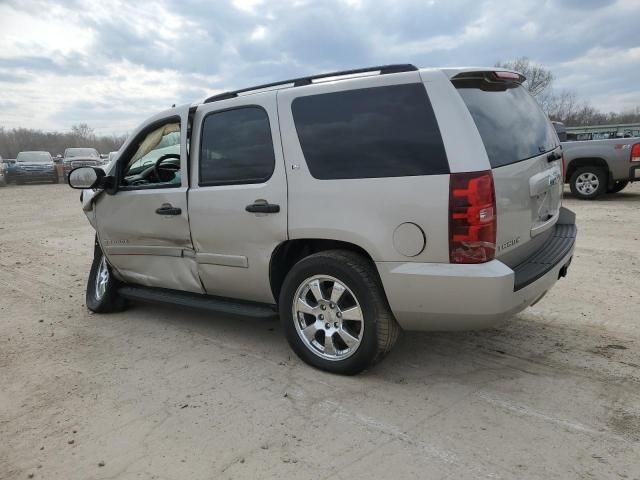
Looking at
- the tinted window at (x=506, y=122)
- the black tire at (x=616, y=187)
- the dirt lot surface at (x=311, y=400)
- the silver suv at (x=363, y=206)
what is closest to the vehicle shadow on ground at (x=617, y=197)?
the black tire at (x=616, y=187)

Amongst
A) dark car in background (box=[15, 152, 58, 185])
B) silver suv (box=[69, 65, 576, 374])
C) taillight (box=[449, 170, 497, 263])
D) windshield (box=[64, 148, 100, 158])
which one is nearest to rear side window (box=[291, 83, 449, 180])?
silver suv (box=[69, 65, 576, 374])

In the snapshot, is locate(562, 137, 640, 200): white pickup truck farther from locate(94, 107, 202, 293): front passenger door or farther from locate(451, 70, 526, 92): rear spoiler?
locate(94, 107, 202, 293): front passenger door

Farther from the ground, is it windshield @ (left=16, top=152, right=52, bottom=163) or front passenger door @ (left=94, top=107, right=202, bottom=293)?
windshield @ (left=16, top=152, right=52, bottom=163)

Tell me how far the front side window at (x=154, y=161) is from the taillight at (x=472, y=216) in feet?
8.03

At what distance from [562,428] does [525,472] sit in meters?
0.48

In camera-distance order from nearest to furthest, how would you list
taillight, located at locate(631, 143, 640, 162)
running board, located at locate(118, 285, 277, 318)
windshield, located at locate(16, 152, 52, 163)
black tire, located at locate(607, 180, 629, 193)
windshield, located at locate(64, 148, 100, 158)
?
running board, located at locate(118, 285, 277, 318)
taillight, located at locate(631, 143, 640, 162)
black tire, located at locate(607, 180, 629, 193)
windshield, located at locate(16, 152, 52, 163)
windshield, located at locate(64, 148, 100, 158)

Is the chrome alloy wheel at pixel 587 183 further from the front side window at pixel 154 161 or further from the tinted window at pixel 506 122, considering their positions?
the front side window at pixel 154 161

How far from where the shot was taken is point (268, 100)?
358 cm

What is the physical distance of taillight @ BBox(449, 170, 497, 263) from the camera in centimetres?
278

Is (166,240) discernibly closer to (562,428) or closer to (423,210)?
(423,210)

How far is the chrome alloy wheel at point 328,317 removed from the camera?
129 inches

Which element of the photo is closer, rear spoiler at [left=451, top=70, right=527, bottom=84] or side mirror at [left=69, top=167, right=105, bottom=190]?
rear spoiler at [left=451, top=70, right=527, bottom=84]

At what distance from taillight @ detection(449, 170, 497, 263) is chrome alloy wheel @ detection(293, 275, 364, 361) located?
2.51 ft

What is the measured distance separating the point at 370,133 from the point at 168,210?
1849 mm
